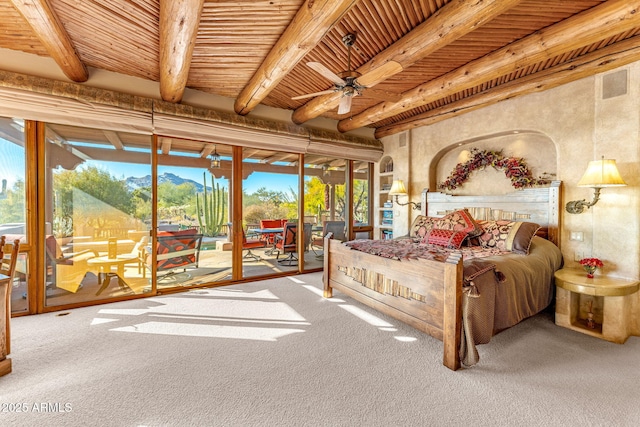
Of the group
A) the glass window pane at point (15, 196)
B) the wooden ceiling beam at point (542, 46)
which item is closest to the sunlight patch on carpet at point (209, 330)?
the glass window pane at point (15, 196)

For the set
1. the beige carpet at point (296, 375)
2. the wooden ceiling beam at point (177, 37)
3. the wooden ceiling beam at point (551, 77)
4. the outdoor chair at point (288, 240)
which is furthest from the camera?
the outdoor chair at point (288, 240)

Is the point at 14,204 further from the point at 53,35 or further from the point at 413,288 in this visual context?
the point at 413,288

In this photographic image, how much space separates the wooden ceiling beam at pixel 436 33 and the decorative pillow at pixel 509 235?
2288mm

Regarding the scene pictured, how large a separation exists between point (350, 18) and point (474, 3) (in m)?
1.02

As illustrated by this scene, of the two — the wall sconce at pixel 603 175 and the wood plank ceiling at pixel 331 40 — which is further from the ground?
the wood plank ceiling at pixel 331 40

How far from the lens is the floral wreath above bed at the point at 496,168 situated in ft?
13.1

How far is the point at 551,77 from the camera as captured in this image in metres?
3.39

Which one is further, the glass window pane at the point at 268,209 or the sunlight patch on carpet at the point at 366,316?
the glass window pane at the point at 268,209

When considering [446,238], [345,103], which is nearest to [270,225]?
[345,103]

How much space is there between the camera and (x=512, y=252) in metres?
3.22

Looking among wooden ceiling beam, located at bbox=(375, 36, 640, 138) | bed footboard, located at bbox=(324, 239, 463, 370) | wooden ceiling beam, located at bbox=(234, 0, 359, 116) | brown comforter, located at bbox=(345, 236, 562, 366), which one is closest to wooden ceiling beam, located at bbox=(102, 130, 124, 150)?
wooden ceiling beam, located at bbox=(234, 0, 359, 116)

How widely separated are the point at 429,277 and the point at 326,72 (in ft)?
6.93

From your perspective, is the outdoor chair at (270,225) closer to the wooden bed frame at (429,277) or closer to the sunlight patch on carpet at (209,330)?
the wooden bed frame at (429,277)

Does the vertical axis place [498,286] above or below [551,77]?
below
